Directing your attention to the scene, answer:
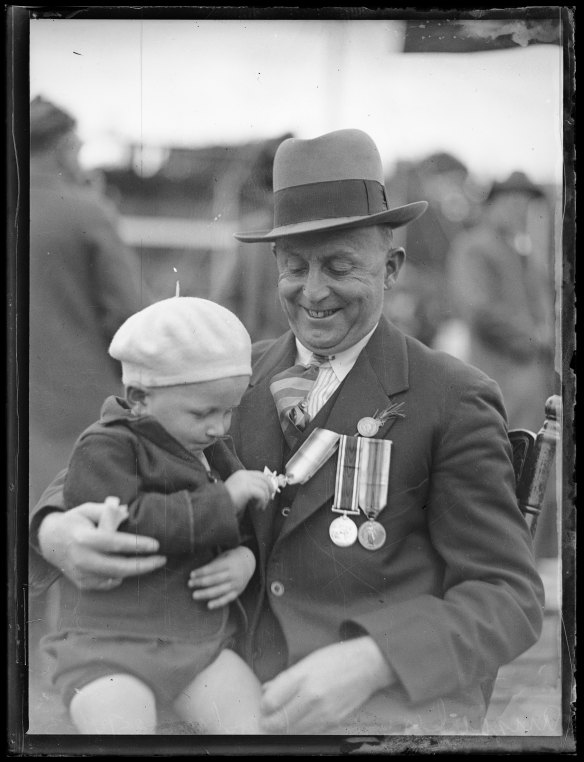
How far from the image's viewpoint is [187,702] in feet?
10.8

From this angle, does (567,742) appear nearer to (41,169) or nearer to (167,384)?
(167,384)

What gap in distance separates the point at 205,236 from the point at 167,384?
0.62 metres

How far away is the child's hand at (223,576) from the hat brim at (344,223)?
116 cm

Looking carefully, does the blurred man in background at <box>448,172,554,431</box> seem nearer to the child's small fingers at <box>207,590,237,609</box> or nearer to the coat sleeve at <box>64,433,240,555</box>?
the coat sleeve at <box>64,433,240,555</box>

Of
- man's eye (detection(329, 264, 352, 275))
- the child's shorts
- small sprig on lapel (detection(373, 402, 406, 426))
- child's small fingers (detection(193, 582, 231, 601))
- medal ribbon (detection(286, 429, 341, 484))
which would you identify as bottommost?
the child's shorts

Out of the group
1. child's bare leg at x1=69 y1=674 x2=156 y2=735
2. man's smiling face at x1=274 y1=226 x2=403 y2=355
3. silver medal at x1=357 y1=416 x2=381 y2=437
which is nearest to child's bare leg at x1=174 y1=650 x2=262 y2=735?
child's bare leg at x1=69 y1=674 x2=156 y2=735

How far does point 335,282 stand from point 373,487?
76 cm

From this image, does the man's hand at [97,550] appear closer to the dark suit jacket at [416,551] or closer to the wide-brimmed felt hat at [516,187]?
the dark suit jacket at [416,551]

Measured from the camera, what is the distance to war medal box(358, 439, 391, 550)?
10.7 ft

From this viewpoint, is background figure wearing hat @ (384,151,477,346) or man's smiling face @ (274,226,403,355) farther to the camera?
background figure wearing hat @ (384,151,477,346)

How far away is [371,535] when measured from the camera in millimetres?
3268

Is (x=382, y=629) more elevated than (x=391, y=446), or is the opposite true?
(x=391, y=446)

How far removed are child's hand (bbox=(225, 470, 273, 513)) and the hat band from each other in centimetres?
94

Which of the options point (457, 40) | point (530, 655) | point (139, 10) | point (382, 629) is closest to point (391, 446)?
point (382, 629)
